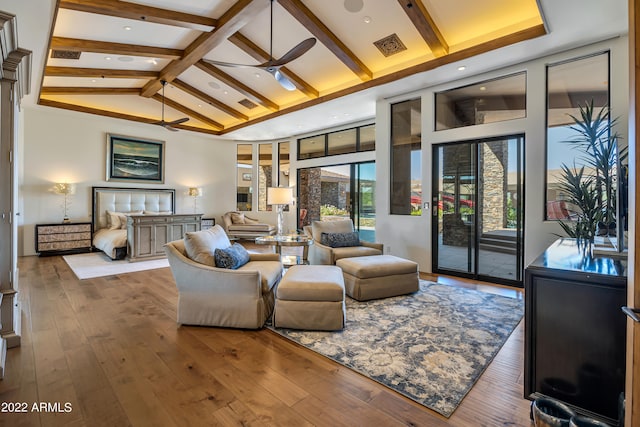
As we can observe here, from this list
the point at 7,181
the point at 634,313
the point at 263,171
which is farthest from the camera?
the point at 263,171

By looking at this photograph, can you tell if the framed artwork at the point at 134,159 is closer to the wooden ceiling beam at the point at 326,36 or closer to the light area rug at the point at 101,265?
the light area rug at the point at 101,265

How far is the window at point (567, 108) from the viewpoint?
3.64 m

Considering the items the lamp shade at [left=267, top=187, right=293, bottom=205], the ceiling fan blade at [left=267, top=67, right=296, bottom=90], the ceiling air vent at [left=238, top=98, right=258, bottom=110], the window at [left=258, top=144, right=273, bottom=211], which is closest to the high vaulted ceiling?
the ceiling air vent at [left=238, top=98, right=258, bottom=110]

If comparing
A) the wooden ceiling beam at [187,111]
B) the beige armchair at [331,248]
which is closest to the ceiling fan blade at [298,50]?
the beige armchair at [331,248]

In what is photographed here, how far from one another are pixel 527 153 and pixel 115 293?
5.81 metres

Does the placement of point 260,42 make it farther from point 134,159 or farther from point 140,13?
point 134,159

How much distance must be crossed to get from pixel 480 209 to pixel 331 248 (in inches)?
95.4

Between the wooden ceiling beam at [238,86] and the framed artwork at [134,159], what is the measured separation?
10.3ft

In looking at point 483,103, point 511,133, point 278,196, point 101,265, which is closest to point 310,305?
point 278,196

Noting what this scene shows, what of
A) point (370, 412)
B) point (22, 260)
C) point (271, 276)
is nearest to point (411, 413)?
point (370, 412)

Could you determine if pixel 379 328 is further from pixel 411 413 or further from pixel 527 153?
pixel 527 153

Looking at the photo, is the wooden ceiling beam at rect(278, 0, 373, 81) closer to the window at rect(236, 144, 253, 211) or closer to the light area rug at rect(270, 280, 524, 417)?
the light area rug at rect(270, 280, 524, 417)

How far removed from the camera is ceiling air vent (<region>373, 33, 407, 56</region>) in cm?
426

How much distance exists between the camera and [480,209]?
4.62 m
